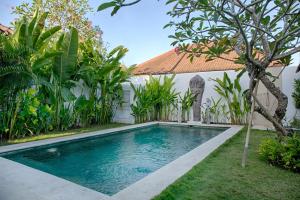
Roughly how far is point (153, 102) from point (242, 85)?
203 inches

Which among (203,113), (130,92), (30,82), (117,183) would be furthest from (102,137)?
(203,113)

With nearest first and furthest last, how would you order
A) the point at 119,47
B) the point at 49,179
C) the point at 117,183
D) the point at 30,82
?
the point at 49,179 → the point at 117,183 → the point at 30,82 → the point at 119,47

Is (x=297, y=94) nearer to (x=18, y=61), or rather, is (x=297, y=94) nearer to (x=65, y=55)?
(x=65, y=55)

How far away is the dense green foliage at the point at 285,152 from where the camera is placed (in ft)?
13.7

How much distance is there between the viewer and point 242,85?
488 inches

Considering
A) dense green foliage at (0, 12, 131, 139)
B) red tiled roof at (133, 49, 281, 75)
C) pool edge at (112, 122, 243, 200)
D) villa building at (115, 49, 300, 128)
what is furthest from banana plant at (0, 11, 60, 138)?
red tiled roof at (133, 49, 281, 75)

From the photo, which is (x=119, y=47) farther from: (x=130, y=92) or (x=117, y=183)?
(x=117, y=183)

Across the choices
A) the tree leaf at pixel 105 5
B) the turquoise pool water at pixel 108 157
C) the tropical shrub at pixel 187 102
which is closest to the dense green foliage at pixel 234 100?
the tropical shrub at pixel 187 102

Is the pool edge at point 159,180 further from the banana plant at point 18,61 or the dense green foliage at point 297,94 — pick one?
the dense green foliage at point 297,94

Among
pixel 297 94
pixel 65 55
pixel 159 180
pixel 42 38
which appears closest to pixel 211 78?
pixel 297 94

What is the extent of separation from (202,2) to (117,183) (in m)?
3.46

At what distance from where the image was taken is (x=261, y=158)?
5.01 meters

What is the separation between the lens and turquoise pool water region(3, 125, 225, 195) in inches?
174

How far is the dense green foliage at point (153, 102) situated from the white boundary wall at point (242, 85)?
25.4 inches
